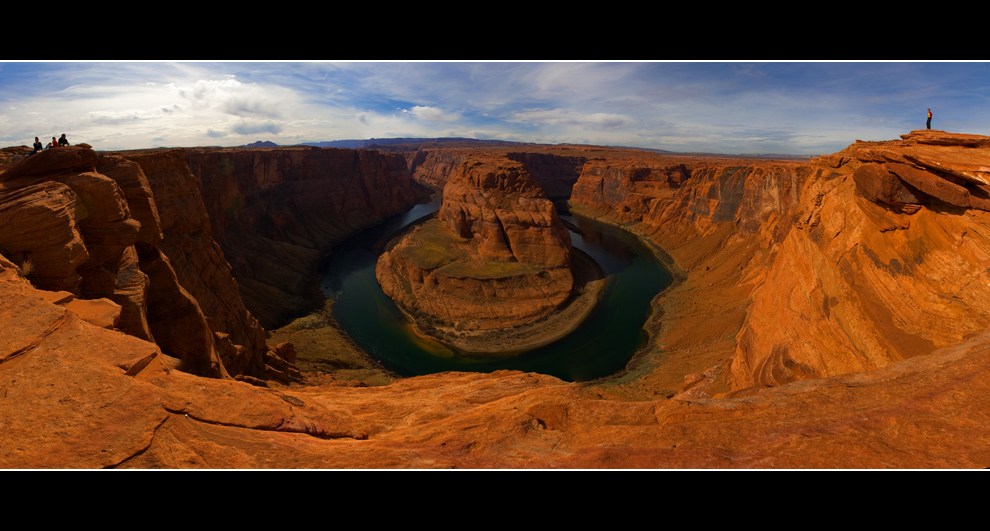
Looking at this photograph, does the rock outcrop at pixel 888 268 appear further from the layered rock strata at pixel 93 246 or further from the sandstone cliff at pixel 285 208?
the sandstone cliff at pixel 285 208

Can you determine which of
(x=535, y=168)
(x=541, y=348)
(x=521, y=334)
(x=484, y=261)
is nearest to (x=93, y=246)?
(x=541, y=348)

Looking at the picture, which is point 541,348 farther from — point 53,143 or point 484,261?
point 53,143

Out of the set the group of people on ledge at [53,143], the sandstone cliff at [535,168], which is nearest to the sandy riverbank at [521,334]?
the group of people on ledge at [53,143]

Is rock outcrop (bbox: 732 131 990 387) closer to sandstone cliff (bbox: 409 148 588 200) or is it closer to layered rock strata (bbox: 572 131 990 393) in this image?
layered rock strata (bbox: 572 131 990 393)

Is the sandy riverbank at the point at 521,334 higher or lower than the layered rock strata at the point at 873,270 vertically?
lower

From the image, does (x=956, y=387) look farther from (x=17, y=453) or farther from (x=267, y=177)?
(x=267, y=177)

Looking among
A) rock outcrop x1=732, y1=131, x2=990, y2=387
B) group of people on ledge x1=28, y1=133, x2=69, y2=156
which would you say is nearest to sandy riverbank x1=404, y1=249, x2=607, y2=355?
rock outcrop x1=732, y1=131, x2=990, y2=387

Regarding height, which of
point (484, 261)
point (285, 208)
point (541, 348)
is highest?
point (285, 208)
